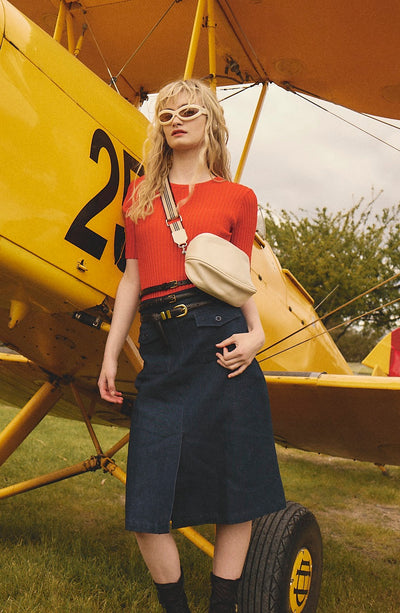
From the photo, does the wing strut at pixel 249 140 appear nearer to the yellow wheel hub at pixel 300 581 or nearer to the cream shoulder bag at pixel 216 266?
the cream shoulder bag at pixel 216 266

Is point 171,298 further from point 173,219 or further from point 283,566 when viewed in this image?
point 283,566

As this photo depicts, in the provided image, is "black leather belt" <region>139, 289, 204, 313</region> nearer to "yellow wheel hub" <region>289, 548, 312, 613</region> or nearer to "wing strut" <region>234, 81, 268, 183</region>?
"yellow wheel hub" <region>289, 548, 312, 613</region>

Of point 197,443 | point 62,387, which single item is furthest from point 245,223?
point 62,387

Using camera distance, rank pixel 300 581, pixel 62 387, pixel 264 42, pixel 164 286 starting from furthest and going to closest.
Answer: pixel 264 42 < pixel 62 387 < pixel 300 581 < pixel 164 286

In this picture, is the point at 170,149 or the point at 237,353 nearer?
the point at 237,353

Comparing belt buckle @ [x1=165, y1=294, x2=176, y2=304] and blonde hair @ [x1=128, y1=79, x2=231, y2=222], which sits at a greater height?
blonde hair @ [x1=128, y1=79, x2=231, y2=222]

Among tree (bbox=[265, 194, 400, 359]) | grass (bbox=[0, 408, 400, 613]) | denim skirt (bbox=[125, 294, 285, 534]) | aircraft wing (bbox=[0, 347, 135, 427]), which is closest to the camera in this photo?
denim skirt (bbox=[125, 294, 285, 534])

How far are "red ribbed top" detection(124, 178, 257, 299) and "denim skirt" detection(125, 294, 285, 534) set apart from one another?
15 centimetres

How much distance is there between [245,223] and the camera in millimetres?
1630

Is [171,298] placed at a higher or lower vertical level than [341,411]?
higher

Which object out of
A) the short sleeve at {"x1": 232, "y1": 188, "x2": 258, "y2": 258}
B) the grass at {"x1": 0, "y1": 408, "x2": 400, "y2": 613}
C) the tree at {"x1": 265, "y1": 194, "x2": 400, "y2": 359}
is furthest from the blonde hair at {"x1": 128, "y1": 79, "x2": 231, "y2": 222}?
the tree at {"x1": 265, "y1": 194, "x2": 400, "y2": 359}

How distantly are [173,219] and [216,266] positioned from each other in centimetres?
24

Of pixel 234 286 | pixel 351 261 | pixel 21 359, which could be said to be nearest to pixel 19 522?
pixel 21 359

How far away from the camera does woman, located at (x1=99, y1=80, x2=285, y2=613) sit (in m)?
1.44
